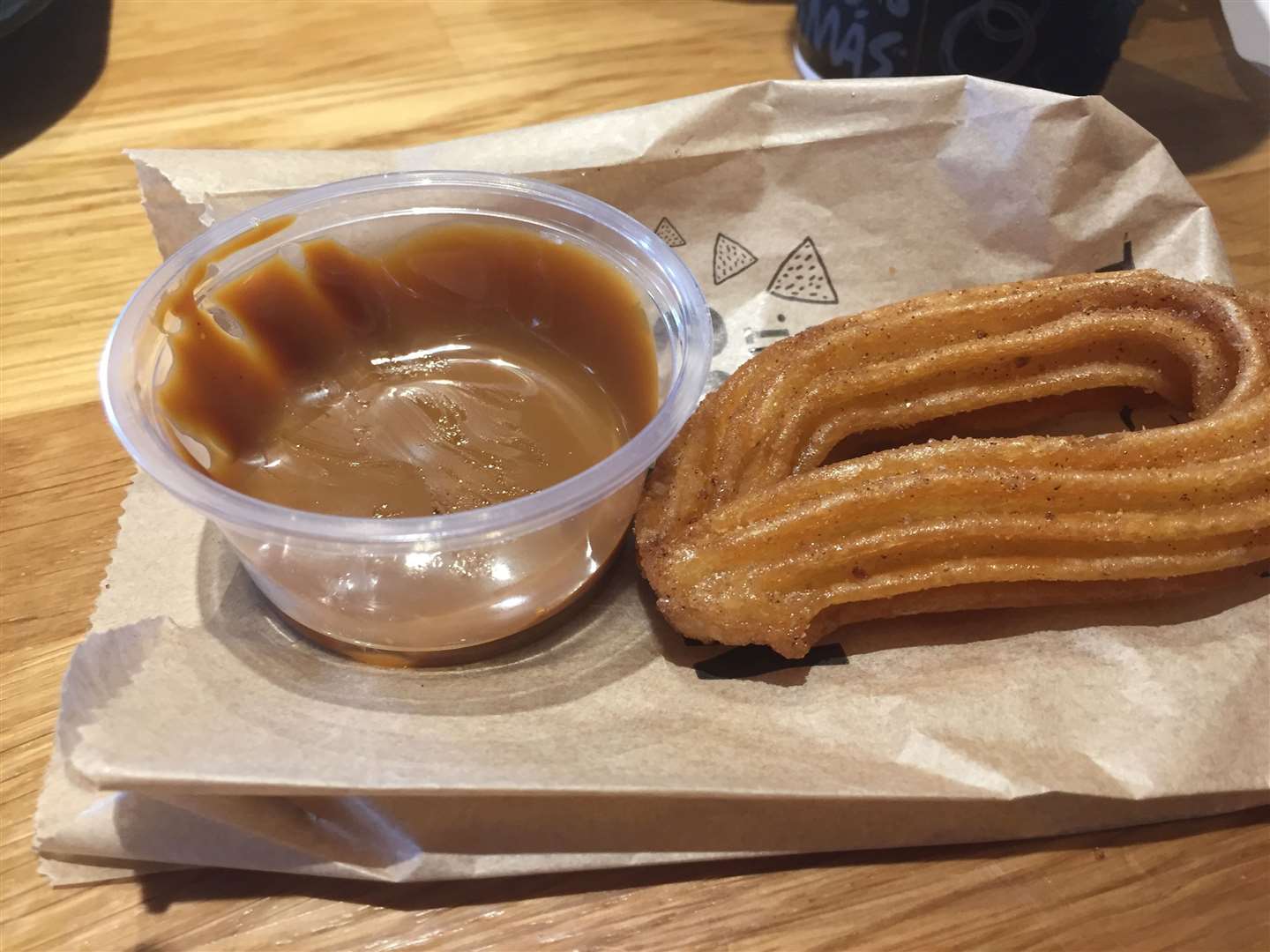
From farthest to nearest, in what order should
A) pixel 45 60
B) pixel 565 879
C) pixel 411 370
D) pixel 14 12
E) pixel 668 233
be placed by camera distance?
pixel 45 60 < pixel 14 12 < pixel 668 233 < pixel 411 370 < pixel 565 879

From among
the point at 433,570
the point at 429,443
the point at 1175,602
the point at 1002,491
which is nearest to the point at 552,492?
the point at 433,570

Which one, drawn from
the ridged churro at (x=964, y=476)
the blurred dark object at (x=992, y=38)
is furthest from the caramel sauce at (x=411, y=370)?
the blurred dark object at (x=992, y=38)

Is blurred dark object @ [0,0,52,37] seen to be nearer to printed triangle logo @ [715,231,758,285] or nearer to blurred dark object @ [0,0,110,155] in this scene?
blurred dark object @ [0,0,110,155]

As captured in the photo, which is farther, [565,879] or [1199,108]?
[1199,108]

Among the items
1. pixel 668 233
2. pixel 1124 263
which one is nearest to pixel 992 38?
pixel 1124 263

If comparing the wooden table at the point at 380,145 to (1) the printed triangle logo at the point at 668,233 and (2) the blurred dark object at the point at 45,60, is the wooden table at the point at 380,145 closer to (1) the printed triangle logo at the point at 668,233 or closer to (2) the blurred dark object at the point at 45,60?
(2) the blurred dark object at the point at 45,60

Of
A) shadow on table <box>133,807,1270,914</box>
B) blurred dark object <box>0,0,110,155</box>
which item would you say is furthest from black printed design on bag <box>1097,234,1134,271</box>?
blurred dark object <box>0,0,110,155</box>

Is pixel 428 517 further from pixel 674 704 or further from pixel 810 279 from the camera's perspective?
pixel 810 279
